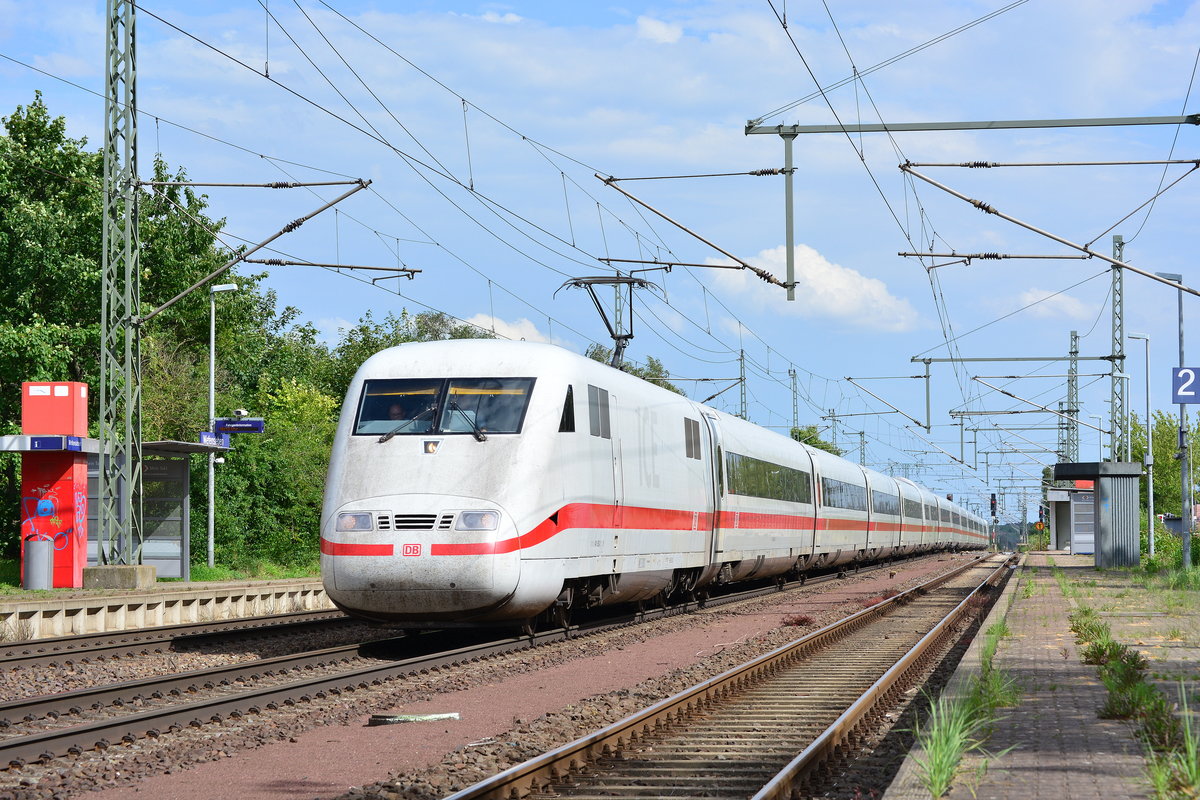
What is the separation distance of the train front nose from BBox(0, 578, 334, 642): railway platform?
608 centimetres

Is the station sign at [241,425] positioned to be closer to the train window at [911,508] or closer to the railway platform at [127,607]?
the railway platform at [127,607]

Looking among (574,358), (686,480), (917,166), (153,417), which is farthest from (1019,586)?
(153,417)

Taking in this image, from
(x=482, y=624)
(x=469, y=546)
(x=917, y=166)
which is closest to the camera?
(x=469, y=546)

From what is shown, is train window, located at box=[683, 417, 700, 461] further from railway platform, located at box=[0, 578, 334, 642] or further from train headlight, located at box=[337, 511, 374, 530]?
railway platform, located at box=[0, 578, 334, 642]

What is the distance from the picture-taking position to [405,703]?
1130 centimetres

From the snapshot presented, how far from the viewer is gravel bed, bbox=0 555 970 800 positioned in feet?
25.5

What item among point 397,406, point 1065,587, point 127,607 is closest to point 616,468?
point 397,406

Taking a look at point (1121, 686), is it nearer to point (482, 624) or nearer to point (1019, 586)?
point (482, 624)

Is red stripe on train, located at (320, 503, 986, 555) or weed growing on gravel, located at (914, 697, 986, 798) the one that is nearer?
weed growing on gravel, located at (914, 697, 986, 798)

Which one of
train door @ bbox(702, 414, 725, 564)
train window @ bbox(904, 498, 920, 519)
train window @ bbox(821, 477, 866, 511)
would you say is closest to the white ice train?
train door @ bbox(702, 414, 725, 564)

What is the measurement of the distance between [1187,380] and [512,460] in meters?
16.9

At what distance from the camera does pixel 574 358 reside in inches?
639

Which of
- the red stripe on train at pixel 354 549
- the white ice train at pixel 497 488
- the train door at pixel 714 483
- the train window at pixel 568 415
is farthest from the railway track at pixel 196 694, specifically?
the train door at pixel 714 483

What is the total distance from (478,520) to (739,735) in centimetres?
483
